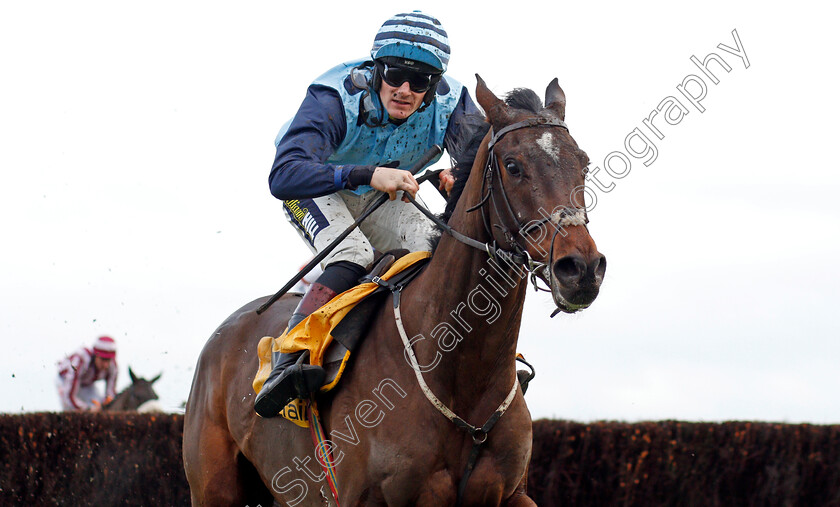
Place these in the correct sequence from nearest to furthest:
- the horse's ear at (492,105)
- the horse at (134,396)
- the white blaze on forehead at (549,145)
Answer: the white blaze on forehead at (549,145) < the horse's ear at (492,105) < the horse at (134,396)

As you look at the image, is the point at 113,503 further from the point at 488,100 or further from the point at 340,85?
the point at 488,100

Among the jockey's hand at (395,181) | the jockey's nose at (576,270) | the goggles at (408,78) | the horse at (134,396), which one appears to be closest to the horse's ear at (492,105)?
the jockey's hand at (395,181)

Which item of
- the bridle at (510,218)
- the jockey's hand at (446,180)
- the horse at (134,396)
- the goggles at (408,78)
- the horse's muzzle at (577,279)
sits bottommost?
the horse at (134,396)

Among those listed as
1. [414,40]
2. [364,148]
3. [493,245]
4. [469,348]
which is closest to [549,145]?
[493,245]

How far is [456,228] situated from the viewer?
3941 mm

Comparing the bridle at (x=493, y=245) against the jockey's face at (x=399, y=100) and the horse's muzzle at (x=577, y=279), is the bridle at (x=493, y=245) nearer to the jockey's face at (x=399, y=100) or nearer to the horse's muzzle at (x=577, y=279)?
the horse's muzzle at (x=577, y=279)

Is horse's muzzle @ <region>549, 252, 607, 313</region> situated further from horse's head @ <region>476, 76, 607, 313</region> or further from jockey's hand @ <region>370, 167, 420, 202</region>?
jockey's hand @ <region>370, 167, 420, 202</region>

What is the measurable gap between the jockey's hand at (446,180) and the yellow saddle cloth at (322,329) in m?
0.32

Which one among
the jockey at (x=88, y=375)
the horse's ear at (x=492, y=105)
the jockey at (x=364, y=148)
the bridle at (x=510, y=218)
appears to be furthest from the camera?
the jockey at (x=88, y=375)

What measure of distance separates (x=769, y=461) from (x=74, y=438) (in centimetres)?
581

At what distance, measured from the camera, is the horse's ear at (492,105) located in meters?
3.72

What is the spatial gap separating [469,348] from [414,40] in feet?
4.93

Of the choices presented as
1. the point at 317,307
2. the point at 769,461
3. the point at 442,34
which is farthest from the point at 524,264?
the point at 769,461

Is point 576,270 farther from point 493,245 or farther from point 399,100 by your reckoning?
point 399,100
